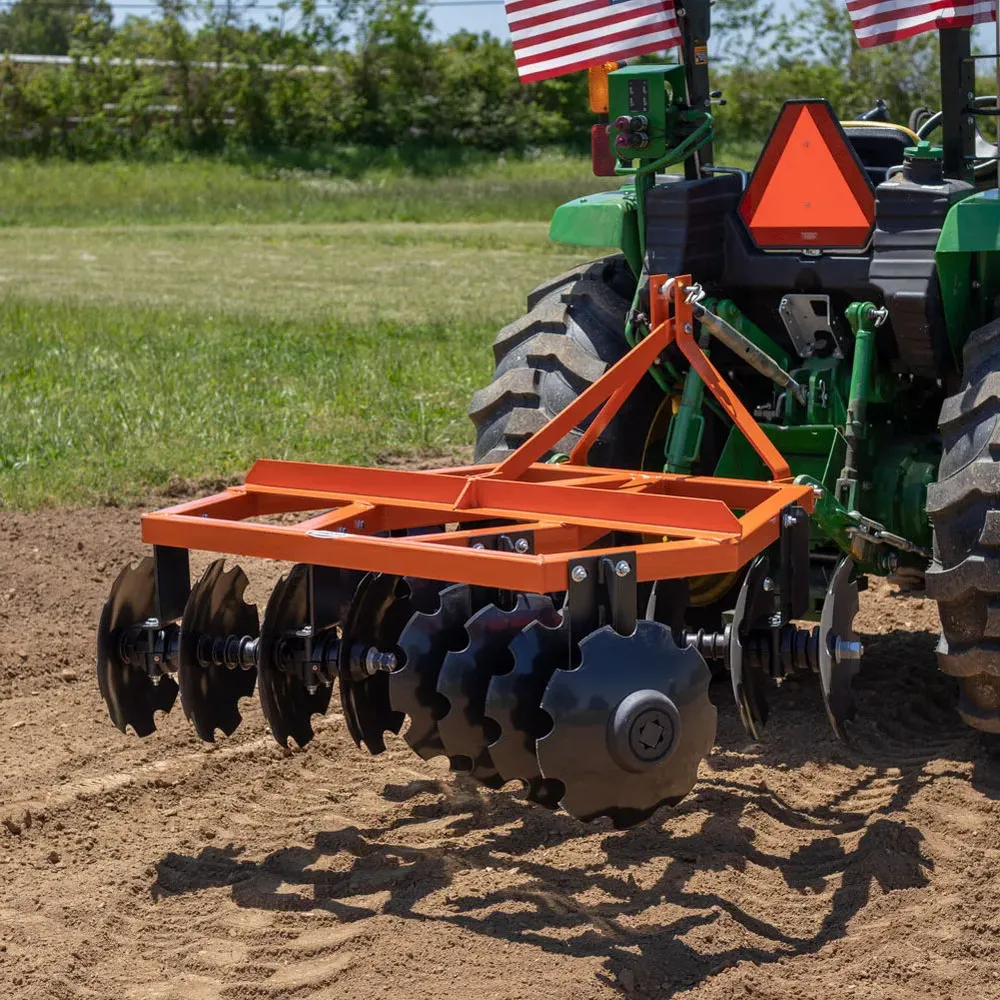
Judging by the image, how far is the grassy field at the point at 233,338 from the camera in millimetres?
8250

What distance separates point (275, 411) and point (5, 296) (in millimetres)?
6697

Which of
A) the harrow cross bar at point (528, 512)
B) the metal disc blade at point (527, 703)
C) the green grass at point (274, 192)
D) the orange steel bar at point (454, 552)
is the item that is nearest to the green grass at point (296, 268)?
the green grass at point (274, 192)

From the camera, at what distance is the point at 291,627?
398cm

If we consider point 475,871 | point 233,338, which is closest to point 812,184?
point 475,871

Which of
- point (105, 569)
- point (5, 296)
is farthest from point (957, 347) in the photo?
point (5, 296)

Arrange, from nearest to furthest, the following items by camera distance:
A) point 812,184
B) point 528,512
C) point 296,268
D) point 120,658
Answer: point 528,512
point 120,658
point 812,184
point 296,268

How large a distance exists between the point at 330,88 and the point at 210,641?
1299 inches

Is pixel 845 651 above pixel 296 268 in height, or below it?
below

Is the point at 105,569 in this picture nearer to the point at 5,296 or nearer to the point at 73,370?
the point at 73,370

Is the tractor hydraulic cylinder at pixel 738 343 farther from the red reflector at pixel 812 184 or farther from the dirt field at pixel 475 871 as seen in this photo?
the dirt field at pixel 475 871

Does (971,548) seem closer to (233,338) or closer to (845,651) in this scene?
(845,651)

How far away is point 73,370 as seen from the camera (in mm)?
10242

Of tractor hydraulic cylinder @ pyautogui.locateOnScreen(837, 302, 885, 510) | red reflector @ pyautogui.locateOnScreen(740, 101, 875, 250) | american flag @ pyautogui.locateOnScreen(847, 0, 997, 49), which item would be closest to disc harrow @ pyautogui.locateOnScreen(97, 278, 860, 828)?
tractor hydraulic cylinder @ pyautogui.locateOnScreen(837, 302, 885, 510)

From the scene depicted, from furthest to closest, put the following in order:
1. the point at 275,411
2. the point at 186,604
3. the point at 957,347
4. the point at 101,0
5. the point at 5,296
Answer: the point at 101,0, the point at 5,296, the point at 275,411, the point at 957,347, the point at 186,604
